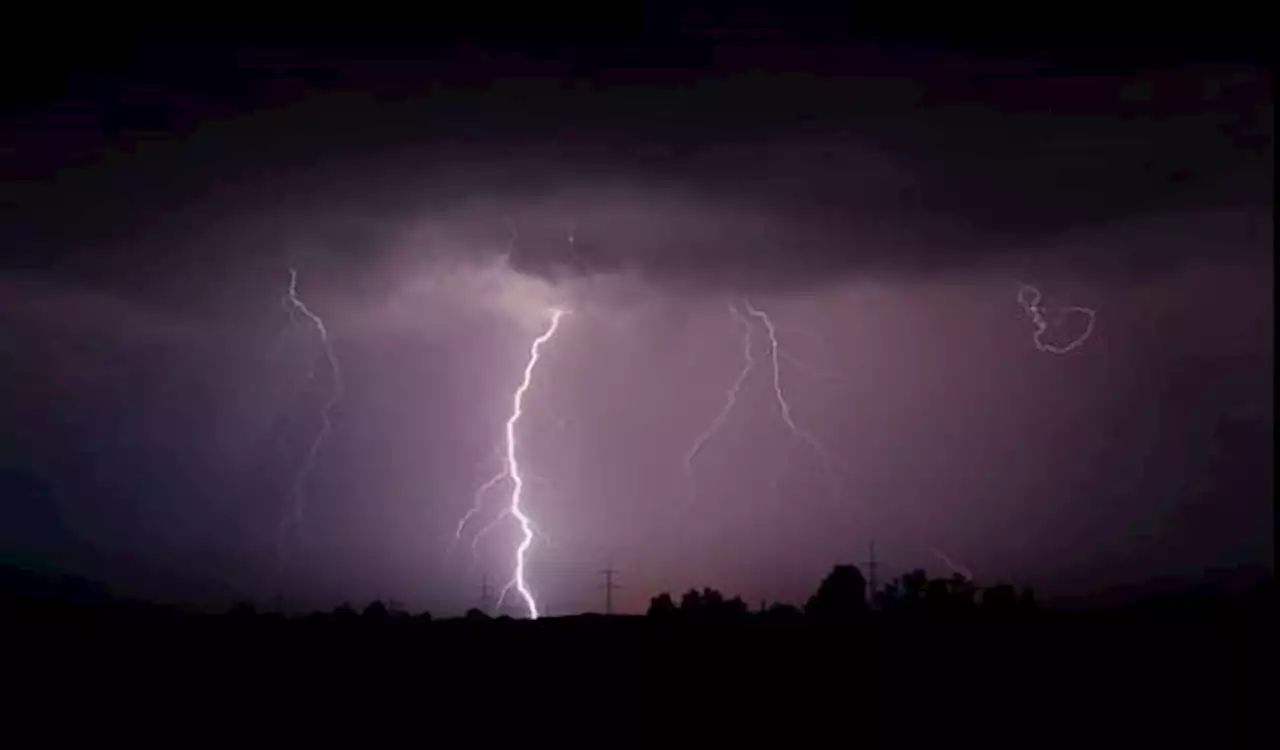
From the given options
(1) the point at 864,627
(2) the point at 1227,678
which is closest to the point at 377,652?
(1) the point at 864,627

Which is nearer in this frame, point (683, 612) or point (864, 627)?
point (864, 627)

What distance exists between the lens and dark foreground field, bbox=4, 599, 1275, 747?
10656 millimetres

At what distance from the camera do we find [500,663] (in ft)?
39.0

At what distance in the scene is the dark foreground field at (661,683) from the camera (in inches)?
420

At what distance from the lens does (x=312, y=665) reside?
11.7 metres

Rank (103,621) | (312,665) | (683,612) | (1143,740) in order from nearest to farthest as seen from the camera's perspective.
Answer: (1143,740)
(312,665)
(103,621)
(683,612)

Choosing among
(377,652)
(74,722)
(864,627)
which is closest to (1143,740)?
(864,627)

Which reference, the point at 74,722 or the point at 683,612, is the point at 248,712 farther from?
the point at 683,612

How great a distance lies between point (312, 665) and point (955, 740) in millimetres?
5424

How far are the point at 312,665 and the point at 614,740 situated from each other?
9.32 ft

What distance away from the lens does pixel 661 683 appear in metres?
11.5

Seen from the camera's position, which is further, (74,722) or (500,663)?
(500,663)

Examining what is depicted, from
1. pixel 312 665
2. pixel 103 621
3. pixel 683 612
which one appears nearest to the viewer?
pixel 312 665

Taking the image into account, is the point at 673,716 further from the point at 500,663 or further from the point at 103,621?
the point at 103,621
